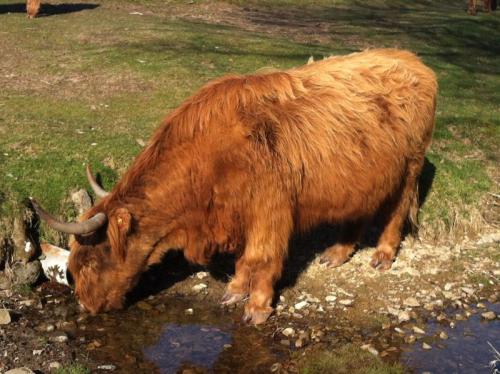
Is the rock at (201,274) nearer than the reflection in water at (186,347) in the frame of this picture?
No

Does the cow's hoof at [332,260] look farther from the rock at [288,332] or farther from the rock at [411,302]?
the rock at [288,332]

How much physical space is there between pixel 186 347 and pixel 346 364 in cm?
131

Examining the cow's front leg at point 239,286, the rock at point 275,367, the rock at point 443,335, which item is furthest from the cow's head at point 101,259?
the rock at point 443,335

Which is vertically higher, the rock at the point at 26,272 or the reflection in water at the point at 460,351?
the reflection in water at the point at 460,351

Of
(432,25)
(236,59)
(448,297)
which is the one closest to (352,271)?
(448,297)

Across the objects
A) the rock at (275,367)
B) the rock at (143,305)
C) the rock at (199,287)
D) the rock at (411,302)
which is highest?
the rock at (411,302)

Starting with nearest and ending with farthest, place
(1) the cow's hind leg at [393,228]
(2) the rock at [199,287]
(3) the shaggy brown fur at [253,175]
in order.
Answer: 1. (3) the shaggy brown fur at [253,175]
2. (2) the rock at [199,287]
3. (1) the cow's hind leg at [393,228]

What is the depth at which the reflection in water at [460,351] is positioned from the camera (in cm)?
531

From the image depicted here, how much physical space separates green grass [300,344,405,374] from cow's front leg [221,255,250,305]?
45.6 inches

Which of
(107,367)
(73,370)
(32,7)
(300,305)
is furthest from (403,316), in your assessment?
(32,7)

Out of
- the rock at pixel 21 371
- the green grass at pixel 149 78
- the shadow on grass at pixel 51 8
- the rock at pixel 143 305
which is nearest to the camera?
the rock at pixel 21 371

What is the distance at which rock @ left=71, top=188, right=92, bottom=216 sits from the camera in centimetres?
708

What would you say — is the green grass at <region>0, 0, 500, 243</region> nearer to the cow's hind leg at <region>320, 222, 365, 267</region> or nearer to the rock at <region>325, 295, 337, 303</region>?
the cow's hind leg at <region>320, 222, 365, 267</region>

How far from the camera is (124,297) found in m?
5.95
